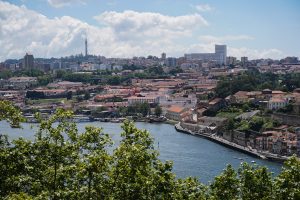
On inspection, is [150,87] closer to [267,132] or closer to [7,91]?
[7,91]

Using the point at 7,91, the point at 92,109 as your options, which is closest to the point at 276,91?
the point at 92,109

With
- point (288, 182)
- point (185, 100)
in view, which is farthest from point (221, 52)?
point (288, 182)

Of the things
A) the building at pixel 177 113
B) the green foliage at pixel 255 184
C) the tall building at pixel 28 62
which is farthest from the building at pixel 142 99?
the tall building at pixel 28 62

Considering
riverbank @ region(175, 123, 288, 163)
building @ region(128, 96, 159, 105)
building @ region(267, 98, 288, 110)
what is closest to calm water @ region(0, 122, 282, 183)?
riverbank @ region(175, 123, 288, 163)

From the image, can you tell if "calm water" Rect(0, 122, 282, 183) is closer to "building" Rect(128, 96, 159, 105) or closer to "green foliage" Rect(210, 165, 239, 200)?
"green foliage" Rect(210, 165, 239, 200)

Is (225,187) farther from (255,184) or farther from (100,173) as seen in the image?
(100,173)

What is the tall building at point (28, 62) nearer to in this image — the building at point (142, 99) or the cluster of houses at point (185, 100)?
the cluster of houses at point (185, 100)

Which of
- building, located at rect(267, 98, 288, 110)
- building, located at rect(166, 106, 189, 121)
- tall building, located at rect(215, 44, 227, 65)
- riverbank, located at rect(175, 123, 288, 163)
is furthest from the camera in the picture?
tall building, located at rect(215, 44, 227, 65)

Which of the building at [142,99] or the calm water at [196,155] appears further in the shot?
the building at [142,99]
